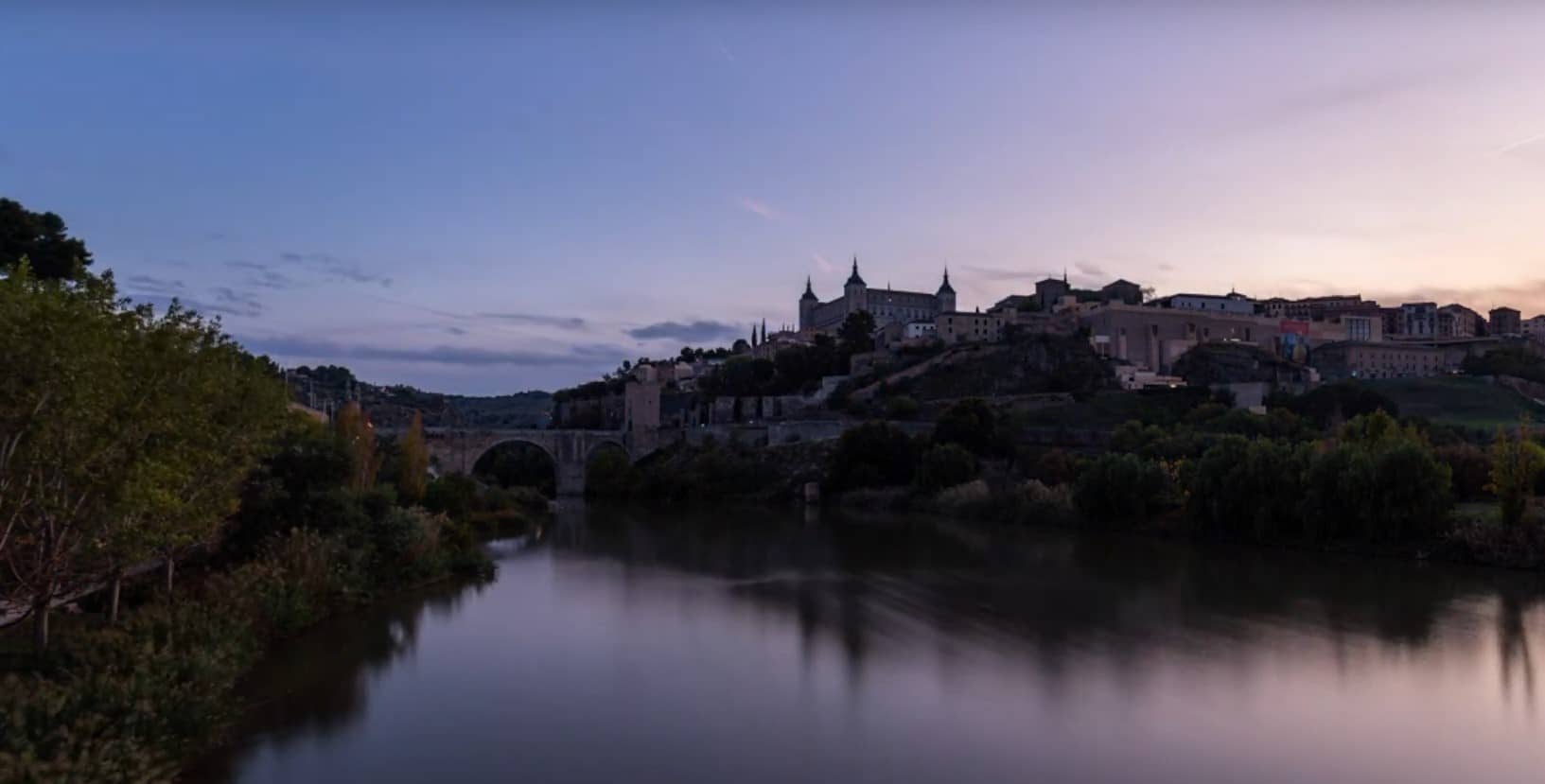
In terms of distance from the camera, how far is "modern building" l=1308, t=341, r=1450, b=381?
6881cm

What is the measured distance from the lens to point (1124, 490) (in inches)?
1255

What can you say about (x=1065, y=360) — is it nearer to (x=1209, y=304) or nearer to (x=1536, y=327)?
(x=1209, y=304)

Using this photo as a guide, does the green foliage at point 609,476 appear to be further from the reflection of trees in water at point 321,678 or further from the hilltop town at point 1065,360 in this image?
the reflection of trees in water at point 321,678

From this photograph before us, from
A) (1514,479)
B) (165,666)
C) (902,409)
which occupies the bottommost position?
(165,666)

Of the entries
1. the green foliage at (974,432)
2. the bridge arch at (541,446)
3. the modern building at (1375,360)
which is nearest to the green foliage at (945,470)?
the green foliage at (974,432)

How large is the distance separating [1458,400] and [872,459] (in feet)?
97.4

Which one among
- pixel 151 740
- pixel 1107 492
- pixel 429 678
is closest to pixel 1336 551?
pixel 1107 492

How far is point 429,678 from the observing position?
13.7m

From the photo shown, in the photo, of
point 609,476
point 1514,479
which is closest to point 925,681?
point 1514,479

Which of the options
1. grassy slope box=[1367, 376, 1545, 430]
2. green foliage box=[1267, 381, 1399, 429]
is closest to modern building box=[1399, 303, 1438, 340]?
grassy slope box=[1367, 376, 1545, 430]

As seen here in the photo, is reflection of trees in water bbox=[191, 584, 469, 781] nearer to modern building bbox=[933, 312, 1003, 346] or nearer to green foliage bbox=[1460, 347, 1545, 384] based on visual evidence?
modern building bbox=[933, 312, 1003, 346]

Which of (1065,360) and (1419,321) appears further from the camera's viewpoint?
(1419,321)

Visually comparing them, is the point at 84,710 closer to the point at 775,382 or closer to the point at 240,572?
the point at 240,572

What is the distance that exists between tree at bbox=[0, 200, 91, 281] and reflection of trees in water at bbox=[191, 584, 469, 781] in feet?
29.9
